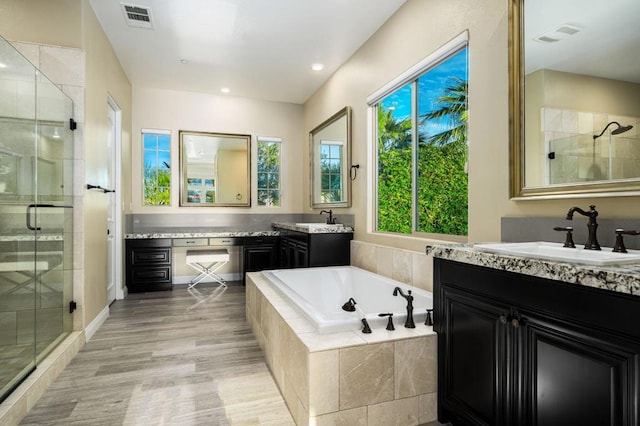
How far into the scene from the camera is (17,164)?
79.7 inches

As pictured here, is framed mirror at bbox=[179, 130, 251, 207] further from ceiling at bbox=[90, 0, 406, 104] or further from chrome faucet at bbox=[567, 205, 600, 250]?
chrome faucet at bbox=[567, 205, 600, 250]

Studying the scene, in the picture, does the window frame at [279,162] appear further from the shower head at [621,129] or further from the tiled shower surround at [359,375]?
the shower head at [621,129]

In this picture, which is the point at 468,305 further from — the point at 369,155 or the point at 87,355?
the point at 87,355

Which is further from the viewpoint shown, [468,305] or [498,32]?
[498,32]

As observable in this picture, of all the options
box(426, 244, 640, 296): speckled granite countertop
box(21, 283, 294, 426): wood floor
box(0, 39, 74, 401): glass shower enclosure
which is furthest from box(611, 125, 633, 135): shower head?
box(0, 39, 74, 401): glass shower enclosure

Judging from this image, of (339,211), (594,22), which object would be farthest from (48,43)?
(594,22)

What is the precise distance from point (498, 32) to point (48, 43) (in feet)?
10.4

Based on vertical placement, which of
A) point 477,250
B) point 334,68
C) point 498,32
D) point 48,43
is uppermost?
point 334,68

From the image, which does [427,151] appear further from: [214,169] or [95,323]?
[214,169]

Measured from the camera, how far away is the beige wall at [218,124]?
4.99 m

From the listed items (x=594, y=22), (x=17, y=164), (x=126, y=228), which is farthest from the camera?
(x=126, y=228)

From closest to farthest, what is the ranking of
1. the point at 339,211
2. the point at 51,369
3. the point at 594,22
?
the point at 594,22 → the point at 51,369 → the point at 339,211

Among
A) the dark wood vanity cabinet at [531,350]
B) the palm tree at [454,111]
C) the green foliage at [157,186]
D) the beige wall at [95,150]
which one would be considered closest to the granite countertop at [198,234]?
the green foliage at [157,186]

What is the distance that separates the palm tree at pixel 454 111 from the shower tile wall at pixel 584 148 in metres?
0.82
